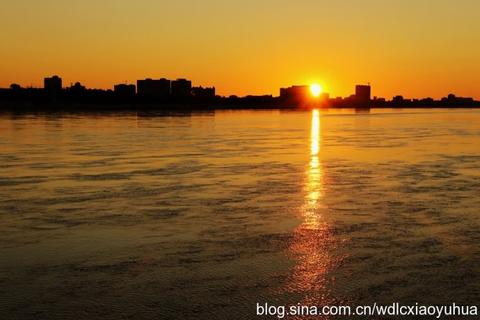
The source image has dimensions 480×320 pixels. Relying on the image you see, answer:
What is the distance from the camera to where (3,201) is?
1309 centimetres

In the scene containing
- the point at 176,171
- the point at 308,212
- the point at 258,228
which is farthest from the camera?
the point at 176,171

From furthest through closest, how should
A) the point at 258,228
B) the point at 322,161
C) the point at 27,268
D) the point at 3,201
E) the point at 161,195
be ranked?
the point at 322,161 → the point at 161,195 → the point at 3,201 → the point at 258,228 → the point at 27,268

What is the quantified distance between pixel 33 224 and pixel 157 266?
3.67 meters

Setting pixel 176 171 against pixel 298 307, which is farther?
pixel 176 171

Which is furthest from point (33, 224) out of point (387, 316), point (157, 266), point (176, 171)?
point (176, 171)

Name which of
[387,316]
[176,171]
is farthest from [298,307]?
[176,171]

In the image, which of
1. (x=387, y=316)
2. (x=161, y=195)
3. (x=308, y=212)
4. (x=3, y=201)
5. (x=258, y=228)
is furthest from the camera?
(x=161, y=195)

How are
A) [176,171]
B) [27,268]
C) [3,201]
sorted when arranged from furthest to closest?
[176,171] → [3,201] → [27,268]

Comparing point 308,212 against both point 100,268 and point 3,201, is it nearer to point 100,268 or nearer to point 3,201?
point 100,268

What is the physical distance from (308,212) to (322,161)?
11494mm

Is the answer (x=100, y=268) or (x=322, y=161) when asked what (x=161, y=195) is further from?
(x=322, y=161)

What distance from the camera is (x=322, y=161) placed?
23281 millimetres

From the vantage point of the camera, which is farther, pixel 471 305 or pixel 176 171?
pixel 176 171

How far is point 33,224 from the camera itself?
1054cm
